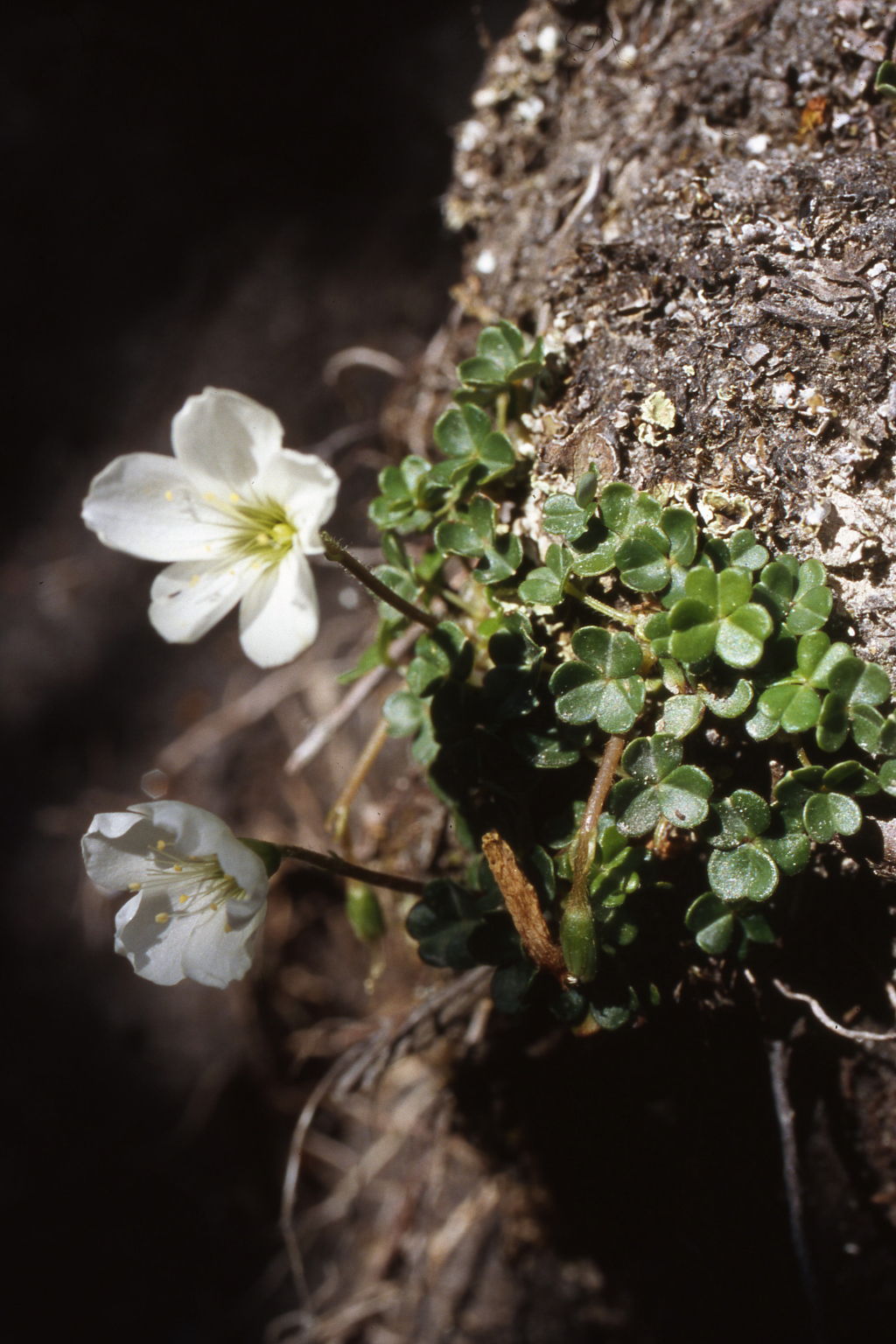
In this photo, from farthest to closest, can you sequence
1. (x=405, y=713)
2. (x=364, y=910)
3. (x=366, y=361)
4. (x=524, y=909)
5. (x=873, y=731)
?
(x=366, y=361)
(x=364, y=910)
(x=405, y=713)
(x=524, y=909)
(x=873, y=731)

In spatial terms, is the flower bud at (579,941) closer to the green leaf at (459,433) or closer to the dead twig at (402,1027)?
the dead twig at (402,1027)

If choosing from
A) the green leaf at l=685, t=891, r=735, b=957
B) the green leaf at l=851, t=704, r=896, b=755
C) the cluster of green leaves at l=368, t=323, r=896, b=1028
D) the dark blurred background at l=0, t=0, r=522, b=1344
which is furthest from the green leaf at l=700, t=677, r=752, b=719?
the dark blurred background at l=0, t=0, r=522, b=1344

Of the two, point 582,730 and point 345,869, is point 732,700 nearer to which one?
point 582,730

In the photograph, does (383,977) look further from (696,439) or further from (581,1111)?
(696,439)

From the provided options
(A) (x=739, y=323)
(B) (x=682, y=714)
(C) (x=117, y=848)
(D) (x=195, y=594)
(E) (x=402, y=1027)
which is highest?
(A) (x=739, y=323)

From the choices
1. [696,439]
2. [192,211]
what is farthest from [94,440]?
[696,439]

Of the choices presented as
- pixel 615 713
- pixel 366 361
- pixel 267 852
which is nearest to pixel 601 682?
pixel 615 713
